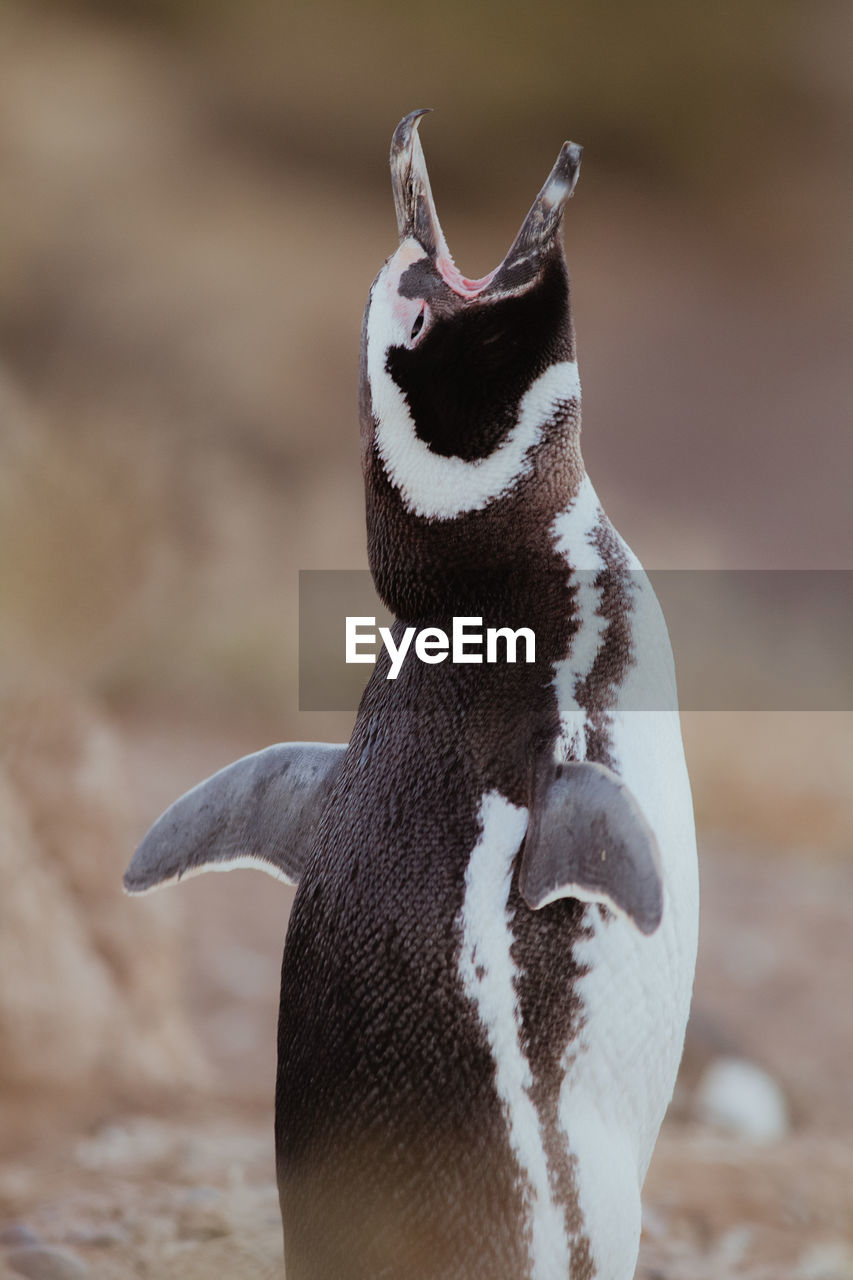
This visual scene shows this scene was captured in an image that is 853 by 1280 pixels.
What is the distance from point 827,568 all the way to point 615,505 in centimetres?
51

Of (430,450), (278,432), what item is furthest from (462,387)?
(278,432)

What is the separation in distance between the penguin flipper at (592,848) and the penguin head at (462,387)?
12 cm

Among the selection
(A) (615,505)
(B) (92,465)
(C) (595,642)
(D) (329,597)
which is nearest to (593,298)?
(A) (615,505)

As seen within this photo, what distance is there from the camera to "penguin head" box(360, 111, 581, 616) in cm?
54

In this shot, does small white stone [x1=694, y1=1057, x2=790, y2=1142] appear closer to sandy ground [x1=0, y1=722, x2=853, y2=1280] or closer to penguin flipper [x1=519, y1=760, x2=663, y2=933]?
sandy ground [x1=0, y1=722, x2=853, y2=1280]

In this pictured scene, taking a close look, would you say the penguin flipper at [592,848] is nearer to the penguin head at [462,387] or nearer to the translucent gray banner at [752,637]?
the penguin head at [462,387]

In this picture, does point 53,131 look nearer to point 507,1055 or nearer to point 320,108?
point 320,108

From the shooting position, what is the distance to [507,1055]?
20.5 inches

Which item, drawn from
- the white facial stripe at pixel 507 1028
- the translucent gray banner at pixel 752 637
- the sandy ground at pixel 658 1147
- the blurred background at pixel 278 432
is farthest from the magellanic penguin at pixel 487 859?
the translucent gray banner at pixel 752 637

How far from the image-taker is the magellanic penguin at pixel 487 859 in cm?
52

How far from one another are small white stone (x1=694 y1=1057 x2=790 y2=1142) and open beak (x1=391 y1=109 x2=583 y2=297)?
1.14 m

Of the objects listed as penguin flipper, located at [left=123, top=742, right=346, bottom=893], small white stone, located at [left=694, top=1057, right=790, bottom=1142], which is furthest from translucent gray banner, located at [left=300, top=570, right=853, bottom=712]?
penguin flipper, located at [left=123, top=742, right=346, bottom=893]

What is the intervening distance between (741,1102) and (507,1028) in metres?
1.04

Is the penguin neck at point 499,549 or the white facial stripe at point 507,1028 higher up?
the penguin neck at point 499,549
